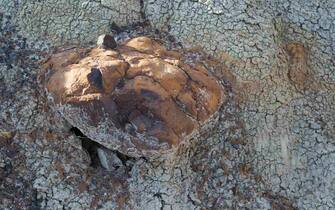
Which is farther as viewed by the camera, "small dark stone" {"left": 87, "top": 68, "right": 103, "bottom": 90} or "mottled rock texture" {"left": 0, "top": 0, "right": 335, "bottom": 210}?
"mottled rock texture" {"left": 0, "top": 0, "right": 335, "bottom": 210}

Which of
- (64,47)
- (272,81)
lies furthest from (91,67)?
(272,81)

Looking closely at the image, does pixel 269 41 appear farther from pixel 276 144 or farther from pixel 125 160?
pixel 125 160

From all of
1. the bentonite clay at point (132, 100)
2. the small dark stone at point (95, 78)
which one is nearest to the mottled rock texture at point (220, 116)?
the bentonite clay at point (132, 100)

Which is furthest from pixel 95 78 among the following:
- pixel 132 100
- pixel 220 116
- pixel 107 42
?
pixel 220 116

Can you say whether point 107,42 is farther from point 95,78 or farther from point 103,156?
point 103,156

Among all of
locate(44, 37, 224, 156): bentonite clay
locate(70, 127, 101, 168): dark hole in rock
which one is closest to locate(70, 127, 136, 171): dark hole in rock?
locate(70, 127, 101, 168): dark hole in rock

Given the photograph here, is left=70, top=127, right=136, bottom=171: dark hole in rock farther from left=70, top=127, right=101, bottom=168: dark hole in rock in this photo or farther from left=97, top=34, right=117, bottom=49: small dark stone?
left=97, top=34, right=117, bottom=49: small dark stone
